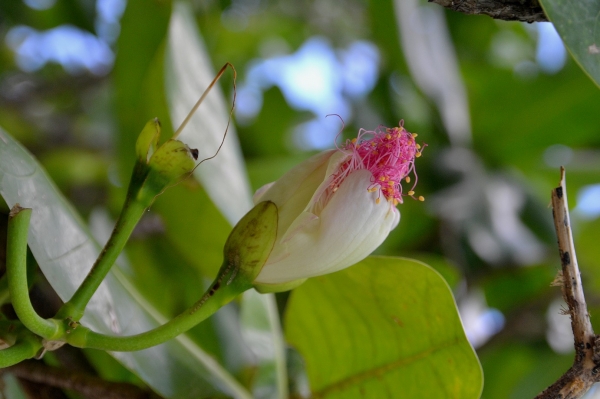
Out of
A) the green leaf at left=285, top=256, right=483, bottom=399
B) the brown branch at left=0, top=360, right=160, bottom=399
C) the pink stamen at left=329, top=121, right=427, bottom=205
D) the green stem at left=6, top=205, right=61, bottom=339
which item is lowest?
the brown branch at left=0, top=360, right=160, bottom=399

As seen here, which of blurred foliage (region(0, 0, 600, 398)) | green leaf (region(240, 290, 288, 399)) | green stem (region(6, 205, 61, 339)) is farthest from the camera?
blurred foliage (region(0, 0, 600, 398))

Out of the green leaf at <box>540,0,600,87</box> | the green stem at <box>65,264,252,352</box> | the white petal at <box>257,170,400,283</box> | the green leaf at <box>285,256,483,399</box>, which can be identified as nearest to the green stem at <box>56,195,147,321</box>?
the green stem at <box>65,264,252,352</box>

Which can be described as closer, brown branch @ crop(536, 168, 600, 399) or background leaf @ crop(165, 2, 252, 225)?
brown branch @ crop(536, 168, 600, 399)

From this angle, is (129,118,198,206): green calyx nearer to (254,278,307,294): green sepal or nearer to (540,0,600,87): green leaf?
(254,278,307,294): green sepal

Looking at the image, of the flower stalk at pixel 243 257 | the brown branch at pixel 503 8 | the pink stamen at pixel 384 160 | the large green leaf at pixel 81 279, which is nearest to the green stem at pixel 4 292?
the large green leaf at pixel 81 279

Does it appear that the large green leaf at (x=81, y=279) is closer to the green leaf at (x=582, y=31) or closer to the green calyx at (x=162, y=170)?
the green calyx at (x=162, y=170)

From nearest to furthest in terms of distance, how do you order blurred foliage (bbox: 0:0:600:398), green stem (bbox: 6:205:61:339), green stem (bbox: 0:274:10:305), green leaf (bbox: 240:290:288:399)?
1. green stem (bbox: 6:205:61:339)
2. green stem (bbox: 0:274:10:305)
3. green leaf (bbox: 240:290:288:399)
4. blurred foliage (bbox: 0:0:600:398)

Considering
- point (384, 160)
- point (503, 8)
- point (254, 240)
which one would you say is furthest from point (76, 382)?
point (503, 8)
